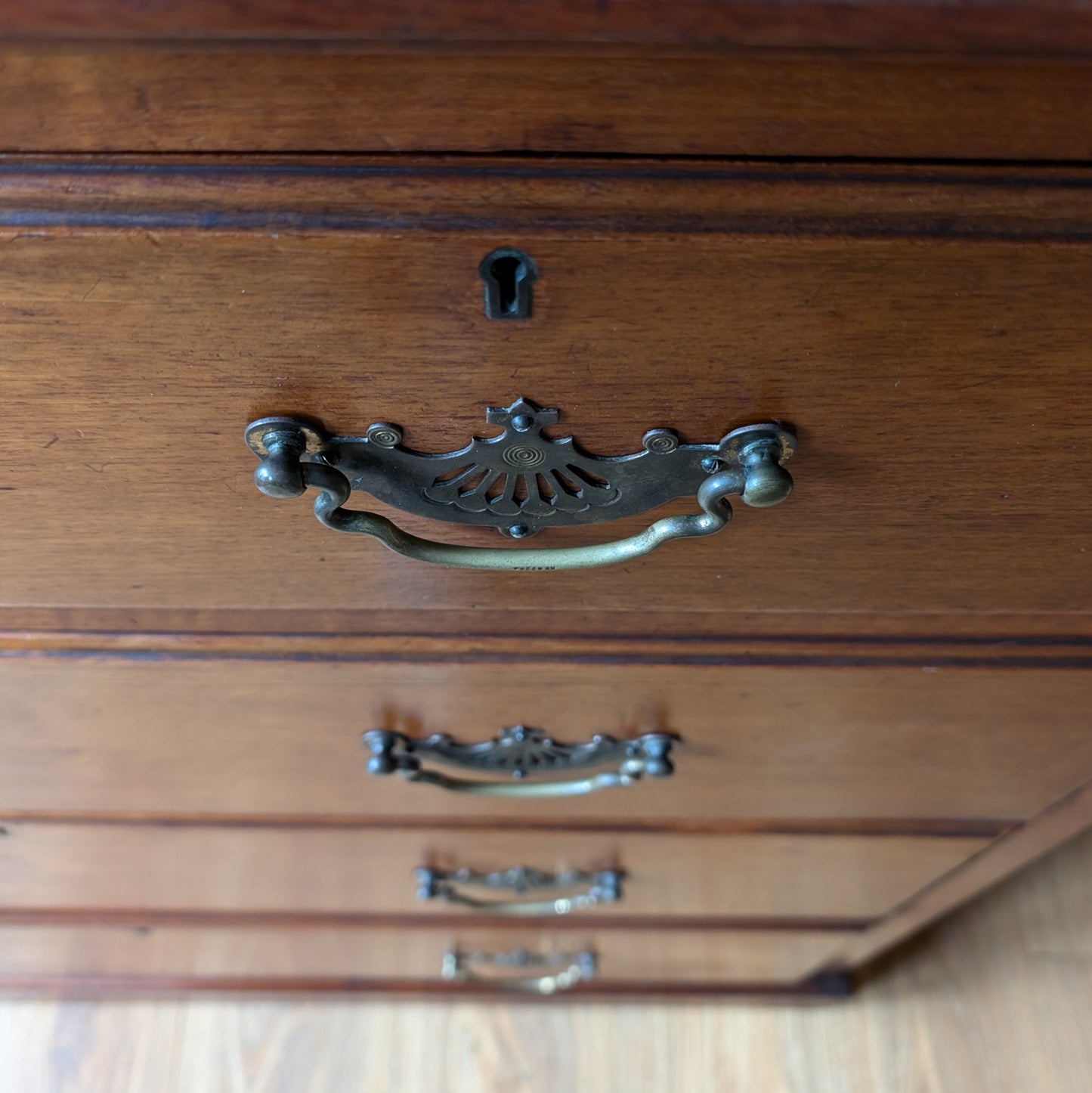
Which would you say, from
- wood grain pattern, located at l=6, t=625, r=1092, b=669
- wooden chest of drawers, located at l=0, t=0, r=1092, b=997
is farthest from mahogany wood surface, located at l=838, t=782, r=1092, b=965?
wood grain pattern, located at l=6, t=625, r=1092, b=669

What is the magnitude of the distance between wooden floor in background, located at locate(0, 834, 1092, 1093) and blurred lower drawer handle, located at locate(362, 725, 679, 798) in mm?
422

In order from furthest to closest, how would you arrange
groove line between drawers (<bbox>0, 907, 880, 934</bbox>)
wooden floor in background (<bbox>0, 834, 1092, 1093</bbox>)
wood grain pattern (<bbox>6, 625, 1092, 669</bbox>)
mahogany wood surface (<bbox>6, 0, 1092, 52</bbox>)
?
wooden floor in background (<bbox>0, 834, 1092, 1093</bbox>)
groove line between drawers (<bbox>0, 907, 880, 934</bbox>)
wood grain pattern (<bbox>6, 625, 1092, 669</bbox>)
mahogany wood surface (<bbox>6, 0, 1092, 52</bbox>)

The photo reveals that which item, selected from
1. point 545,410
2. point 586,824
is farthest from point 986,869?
point 545,410

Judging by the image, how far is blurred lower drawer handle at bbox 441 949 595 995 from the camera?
28.4 inches

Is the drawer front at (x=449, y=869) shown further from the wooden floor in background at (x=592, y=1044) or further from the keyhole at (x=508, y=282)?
the keyhole at (x=508, y=282)

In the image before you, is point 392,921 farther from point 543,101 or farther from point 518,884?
point 543,101

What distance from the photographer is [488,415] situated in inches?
9.6

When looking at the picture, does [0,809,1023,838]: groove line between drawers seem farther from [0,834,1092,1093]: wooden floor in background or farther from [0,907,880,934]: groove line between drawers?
[0,834,1092,1093]: wooden floor in background

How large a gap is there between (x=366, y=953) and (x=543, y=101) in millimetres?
665

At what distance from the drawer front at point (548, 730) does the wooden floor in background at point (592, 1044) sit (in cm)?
37

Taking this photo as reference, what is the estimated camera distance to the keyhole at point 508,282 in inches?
8.1

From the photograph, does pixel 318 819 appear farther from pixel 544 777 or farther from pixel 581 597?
pixel 581 597

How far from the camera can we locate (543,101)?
0.60ft

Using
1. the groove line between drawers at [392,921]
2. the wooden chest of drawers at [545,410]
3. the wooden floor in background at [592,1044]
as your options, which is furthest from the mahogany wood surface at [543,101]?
the wooden floor in background at [592,1044]
